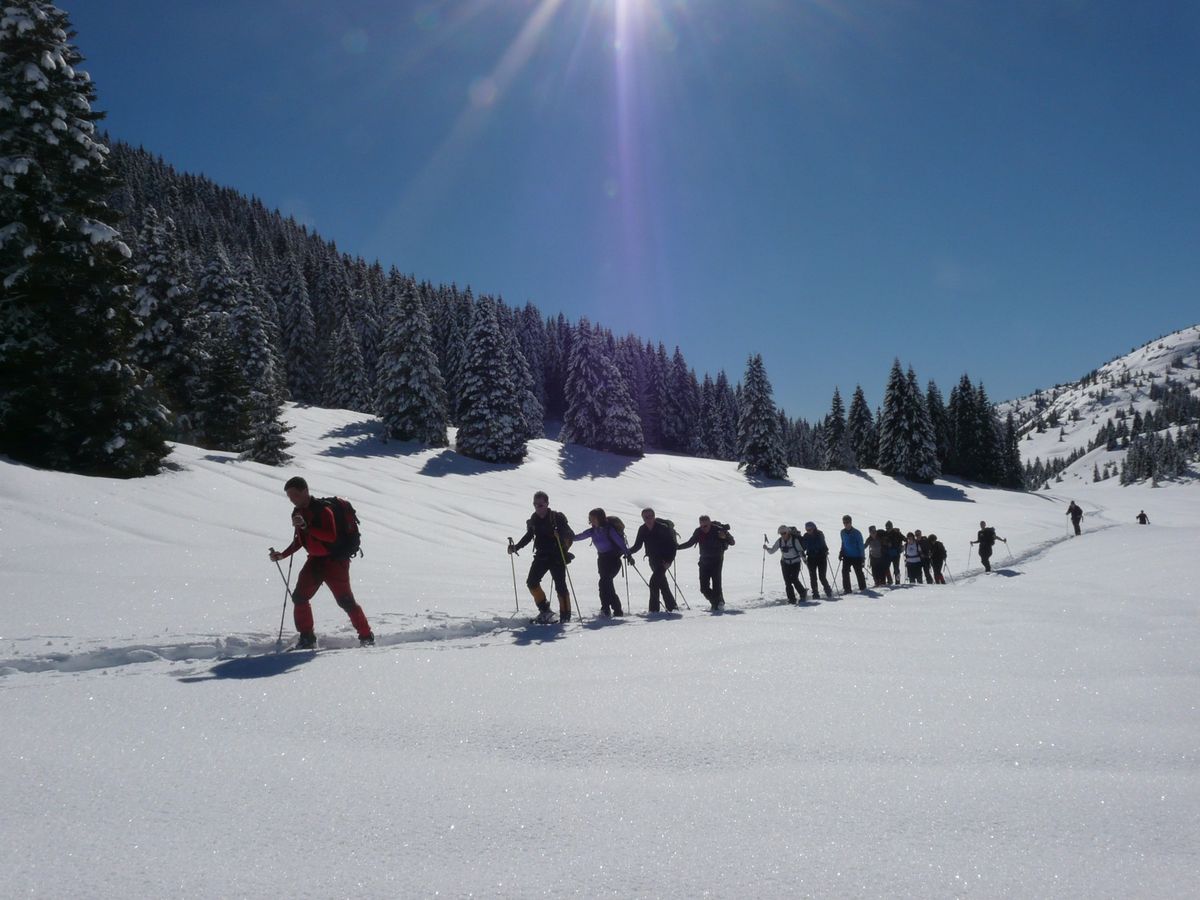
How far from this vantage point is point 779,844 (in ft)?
9.09

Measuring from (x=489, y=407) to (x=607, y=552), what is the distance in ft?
98.2

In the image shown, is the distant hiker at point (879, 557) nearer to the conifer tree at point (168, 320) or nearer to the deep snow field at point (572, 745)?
the deep snow field at point (572, 745)

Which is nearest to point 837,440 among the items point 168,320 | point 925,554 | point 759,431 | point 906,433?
point 906,433

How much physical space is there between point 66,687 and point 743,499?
35.2 metres

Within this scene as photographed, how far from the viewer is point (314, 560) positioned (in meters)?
6.97

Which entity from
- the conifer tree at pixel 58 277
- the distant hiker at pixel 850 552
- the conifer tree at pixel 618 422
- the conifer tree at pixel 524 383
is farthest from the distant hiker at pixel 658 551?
the conifer tree at pixel 524 383

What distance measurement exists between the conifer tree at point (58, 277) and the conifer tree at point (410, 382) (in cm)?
2357

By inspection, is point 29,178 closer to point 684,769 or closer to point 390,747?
point 390,747

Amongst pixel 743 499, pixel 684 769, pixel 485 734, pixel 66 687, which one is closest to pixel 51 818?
pixel 485 734

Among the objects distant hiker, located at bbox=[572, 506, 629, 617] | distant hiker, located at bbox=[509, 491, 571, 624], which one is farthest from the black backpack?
distant hiker, located at bbox=[572, 506, 629, 617]

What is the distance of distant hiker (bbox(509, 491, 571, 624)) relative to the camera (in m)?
8.88

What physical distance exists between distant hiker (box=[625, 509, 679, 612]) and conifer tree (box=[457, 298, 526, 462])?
1118 inches

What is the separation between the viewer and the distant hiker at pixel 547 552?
349 inches

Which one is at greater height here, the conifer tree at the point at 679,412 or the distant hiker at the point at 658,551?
the conifer tree at the point at 679,412
